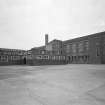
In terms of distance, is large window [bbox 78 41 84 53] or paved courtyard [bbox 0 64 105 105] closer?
paved courtyard [bbox 0 64 105 105]

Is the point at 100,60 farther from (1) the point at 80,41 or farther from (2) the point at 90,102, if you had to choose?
(2) the point at 90,102

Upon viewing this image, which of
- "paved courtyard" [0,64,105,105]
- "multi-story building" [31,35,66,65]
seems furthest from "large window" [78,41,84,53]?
"paved courtyard" [0,64,105,105]

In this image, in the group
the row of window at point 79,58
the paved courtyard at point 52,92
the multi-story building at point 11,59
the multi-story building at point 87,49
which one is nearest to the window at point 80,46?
the multi-story building at point 87,49

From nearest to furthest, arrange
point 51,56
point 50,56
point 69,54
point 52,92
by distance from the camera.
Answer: point 52,92
point 50,56
point 51,56
point 69,54

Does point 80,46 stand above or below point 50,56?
above

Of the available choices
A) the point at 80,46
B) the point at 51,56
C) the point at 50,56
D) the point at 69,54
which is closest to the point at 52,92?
the point at 50,56

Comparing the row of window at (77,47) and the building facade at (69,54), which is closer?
the building facade at (69,54)

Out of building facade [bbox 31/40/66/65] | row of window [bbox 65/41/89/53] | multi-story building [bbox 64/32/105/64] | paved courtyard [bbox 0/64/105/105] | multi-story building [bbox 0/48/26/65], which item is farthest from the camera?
row of window [bbox 65/41/89/53]

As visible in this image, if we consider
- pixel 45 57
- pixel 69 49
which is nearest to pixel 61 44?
pixel 69 49

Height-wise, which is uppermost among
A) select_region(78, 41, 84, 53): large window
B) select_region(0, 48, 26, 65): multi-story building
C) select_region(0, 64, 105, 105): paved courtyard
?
select_region(78, 41, 84, 53): large window

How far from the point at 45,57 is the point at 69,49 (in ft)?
55.6

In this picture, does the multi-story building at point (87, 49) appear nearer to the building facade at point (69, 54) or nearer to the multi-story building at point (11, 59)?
the building facade at point (69, 54)

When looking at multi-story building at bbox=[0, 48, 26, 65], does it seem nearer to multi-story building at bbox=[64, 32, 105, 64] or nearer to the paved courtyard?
multi-story building at bbox=[64, 32, 105, 64]

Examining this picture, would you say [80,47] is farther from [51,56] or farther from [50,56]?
[50,56]
